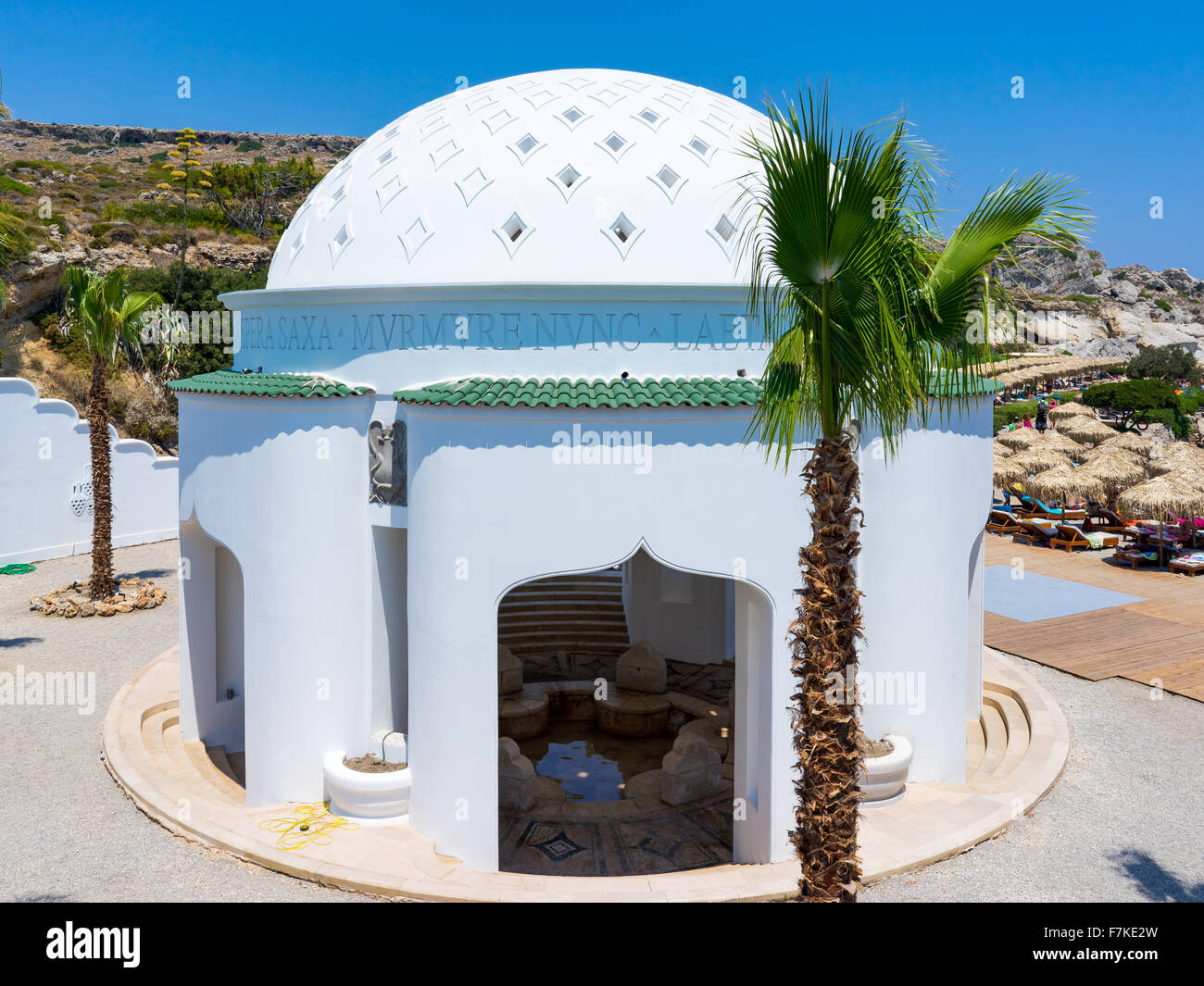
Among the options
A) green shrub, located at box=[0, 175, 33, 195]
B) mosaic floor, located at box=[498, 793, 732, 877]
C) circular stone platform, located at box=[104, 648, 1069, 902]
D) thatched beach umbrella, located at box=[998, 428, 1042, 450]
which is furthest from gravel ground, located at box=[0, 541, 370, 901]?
green shrub, located at box=[0, 175, 33, 195]

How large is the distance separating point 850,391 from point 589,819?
882 cm

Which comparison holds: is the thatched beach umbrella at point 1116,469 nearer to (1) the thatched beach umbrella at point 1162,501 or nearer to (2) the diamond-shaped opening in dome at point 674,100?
(1) the thatched beach umbrella at point 1162,501

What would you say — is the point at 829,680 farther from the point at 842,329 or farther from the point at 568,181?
the point at 568,181

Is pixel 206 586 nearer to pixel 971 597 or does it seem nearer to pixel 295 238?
pixel 295 238

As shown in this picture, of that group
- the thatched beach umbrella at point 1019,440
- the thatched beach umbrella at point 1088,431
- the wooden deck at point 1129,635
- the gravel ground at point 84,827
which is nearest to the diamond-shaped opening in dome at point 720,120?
the gravel ground at point 84,827

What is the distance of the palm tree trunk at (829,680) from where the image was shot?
6.27 meters

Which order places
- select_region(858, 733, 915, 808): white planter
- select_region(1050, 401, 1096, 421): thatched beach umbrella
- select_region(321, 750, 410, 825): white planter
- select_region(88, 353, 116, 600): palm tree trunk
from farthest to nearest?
select_region(1050, 401, 1096, 421): thatched beach umbrella
select_region(88, 353, 116, 600): palm tree trunk
select_region(858, 733, 915, 808): white planter
select_region(321, 750, 410, 825): white planter

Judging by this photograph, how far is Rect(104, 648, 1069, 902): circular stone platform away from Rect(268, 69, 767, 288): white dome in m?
6.82

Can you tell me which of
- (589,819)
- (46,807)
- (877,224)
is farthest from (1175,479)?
(46,807)

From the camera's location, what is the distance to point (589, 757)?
15.6 meters

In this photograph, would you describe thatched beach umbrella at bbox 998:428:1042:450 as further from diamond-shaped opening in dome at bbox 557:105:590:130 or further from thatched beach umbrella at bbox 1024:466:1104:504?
diamond-shaped opening in dome at bbox 557:105:590:130

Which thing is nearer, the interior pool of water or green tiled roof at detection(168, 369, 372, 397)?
green tiled roof at detection(168, 369, 372, 397)

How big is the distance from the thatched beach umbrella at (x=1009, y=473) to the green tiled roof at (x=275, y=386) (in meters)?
27.1

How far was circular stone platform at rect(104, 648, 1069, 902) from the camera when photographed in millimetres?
9484
